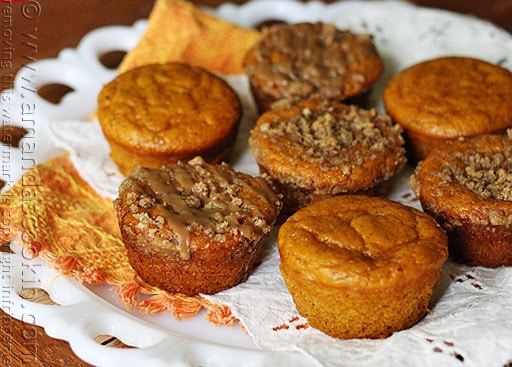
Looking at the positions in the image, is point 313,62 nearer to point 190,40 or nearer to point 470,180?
point 190,40

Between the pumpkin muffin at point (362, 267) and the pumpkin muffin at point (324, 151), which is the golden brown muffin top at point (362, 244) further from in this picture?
the pumpkin muffin at point (324, 151)

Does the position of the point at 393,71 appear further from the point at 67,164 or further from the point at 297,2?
the point at 67,164

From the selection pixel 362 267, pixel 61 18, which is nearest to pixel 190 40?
pixel 61 18

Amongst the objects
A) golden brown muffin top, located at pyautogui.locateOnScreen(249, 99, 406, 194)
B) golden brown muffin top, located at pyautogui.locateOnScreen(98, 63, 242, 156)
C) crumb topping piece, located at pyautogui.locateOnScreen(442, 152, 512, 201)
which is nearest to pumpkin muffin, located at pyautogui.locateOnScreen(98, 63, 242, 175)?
golden brown muffin top, located at pyautogui.locateOnScreen(98, 63, 242, 156)

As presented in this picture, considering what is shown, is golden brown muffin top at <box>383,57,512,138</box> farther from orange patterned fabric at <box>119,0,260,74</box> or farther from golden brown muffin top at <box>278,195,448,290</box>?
orange patterned fabric at <box>119,0,260,74</box>

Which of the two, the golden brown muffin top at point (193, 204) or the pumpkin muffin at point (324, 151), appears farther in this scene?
the pumpkin muffin at point (324, 151)

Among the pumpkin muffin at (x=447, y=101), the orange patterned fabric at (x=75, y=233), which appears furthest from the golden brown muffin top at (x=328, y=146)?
the orange patterned fabric at (x=75, y=233)
